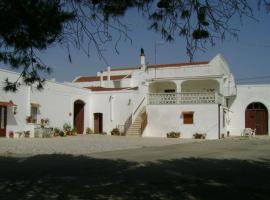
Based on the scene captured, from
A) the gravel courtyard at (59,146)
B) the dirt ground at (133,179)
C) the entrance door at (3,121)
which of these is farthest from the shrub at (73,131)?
the dirt ground at (133,179)

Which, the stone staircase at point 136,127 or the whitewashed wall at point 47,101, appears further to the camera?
the stone staircase at point 136,127

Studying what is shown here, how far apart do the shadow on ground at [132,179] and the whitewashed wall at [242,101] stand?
22024 mm

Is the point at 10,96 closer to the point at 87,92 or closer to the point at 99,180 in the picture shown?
the point at 87,92

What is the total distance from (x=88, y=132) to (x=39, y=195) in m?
25.9

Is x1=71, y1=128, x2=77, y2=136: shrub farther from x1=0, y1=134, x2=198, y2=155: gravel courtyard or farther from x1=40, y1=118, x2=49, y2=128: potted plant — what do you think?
x1=0, y1=134, x2=198, y2=155: gravel courtyard

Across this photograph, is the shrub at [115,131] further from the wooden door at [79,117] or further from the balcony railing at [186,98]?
the balcony railing at [186,98]

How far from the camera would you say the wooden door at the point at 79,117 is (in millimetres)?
33281

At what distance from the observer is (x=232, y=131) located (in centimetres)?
3531

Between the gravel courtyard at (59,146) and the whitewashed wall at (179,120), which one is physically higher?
the whitewashed wall at (179,120)

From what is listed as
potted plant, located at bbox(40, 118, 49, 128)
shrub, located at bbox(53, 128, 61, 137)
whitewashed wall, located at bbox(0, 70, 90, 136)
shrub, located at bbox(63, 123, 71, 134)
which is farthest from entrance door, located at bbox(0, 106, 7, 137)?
shrub, located at bbox(63, 123, 71, 134)

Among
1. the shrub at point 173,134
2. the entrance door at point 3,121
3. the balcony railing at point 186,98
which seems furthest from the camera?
the shrub at point 173,134

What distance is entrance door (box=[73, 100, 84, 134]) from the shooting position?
33.3 meters

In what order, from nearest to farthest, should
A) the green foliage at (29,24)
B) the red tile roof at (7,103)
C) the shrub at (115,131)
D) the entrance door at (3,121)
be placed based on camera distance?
the green foliage at (29,24) → the red tile roof at (7,103) → the entrance door at (3,121) → the shrub at (115,131)

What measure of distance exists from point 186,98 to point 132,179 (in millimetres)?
21632
